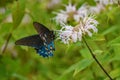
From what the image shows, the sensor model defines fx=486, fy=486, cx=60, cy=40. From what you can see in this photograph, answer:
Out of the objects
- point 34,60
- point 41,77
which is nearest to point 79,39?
point 41,77

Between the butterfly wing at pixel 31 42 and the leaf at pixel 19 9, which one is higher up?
the leaf at pixel 19 9

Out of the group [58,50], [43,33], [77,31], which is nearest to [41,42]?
[43,33]

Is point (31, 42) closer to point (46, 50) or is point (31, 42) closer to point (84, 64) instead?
point (46, 50)

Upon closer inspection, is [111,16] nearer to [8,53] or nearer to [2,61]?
[2,61]

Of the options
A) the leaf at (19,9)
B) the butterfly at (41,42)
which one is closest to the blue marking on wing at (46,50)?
the butterfly at (41,42)

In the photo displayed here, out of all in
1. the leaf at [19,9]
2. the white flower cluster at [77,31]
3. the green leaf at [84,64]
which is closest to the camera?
the white flower cluster at [77,31]

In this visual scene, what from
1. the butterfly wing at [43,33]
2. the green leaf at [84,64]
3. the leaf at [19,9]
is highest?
the leaf at [19,9]

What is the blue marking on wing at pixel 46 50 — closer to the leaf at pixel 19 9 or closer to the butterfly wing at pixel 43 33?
the butterfly wing at pixel 43 33

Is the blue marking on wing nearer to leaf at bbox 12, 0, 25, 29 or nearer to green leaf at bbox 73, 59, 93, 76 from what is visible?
green leaf at bbox 73, 59, 93, 76

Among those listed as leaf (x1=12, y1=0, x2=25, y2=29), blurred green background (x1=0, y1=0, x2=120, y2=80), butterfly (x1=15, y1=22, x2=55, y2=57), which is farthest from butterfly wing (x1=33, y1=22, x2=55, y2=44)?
leaf (x1=12, y1=0, x2=25, y2=29)
